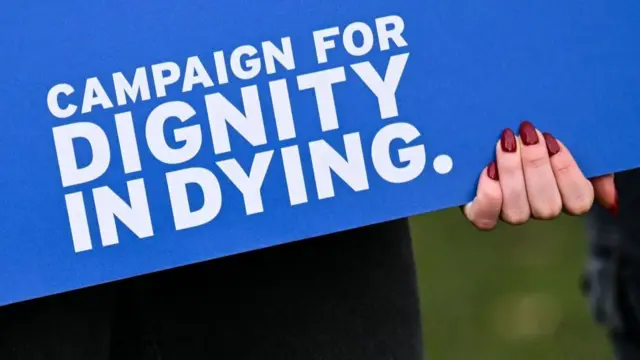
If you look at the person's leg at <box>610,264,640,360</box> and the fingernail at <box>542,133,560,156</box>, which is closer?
the fingernail at <box>542,133,560,156</box>

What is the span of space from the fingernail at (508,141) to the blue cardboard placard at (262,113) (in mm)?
11

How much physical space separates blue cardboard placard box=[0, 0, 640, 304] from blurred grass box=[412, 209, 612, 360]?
1.46m

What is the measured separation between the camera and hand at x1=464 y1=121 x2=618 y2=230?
1.27 meters

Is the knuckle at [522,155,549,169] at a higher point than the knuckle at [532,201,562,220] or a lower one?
higher

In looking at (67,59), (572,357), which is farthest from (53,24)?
(572,357)

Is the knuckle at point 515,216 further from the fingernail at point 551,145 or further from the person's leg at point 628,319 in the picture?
the person's leg at point 628,319

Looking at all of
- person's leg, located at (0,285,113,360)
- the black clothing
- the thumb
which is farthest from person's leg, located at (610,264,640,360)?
person's leg, located at (0,285,113,360)

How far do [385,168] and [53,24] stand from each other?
1.13ft

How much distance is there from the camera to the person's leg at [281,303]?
135 centimetres

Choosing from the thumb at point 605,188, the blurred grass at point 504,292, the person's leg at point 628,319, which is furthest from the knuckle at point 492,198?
the blurred grass at point 504,292

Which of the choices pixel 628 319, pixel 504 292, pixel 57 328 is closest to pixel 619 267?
pixel 628 319

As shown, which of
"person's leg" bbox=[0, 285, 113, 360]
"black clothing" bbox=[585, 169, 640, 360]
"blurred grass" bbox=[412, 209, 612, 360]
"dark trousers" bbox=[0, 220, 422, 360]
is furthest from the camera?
"blurred grass" bbox=[412, 209, 612, 360]

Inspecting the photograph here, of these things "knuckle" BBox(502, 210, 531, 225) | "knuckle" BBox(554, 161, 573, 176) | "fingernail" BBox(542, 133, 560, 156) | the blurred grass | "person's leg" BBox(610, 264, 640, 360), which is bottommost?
the blurred grass

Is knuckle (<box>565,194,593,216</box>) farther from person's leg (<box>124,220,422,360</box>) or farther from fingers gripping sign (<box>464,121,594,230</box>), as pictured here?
person's leg (<box>124,220,422,360</box>)
